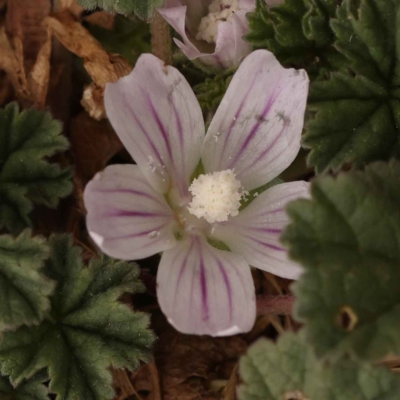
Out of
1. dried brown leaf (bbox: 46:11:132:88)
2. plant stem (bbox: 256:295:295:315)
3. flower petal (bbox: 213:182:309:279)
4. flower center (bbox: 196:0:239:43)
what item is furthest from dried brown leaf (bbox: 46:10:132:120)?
plant stem (bbox: 256:295:295:315)

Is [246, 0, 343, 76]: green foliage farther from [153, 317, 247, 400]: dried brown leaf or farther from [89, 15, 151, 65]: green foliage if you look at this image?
[153, 317, 247, 400]: dried brown leaf

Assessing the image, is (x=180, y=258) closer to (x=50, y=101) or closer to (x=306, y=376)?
(x=306, y=376)

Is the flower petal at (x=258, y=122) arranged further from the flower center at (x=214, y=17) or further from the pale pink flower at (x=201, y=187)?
the flower center at (x=214, y=17)

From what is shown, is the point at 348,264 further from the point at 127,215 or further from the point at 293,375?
the point at 127,215

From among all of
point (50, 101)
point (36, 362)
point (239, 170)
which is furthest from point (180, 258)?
point (50, 101)

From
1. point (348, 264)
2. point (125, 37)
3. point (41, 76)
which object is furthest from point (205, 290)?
point (125, 37)

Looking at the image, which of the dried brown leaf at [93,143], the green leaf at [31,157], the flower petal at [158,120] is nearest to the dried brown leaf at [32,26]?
the dried brown leaf at [93,143]
